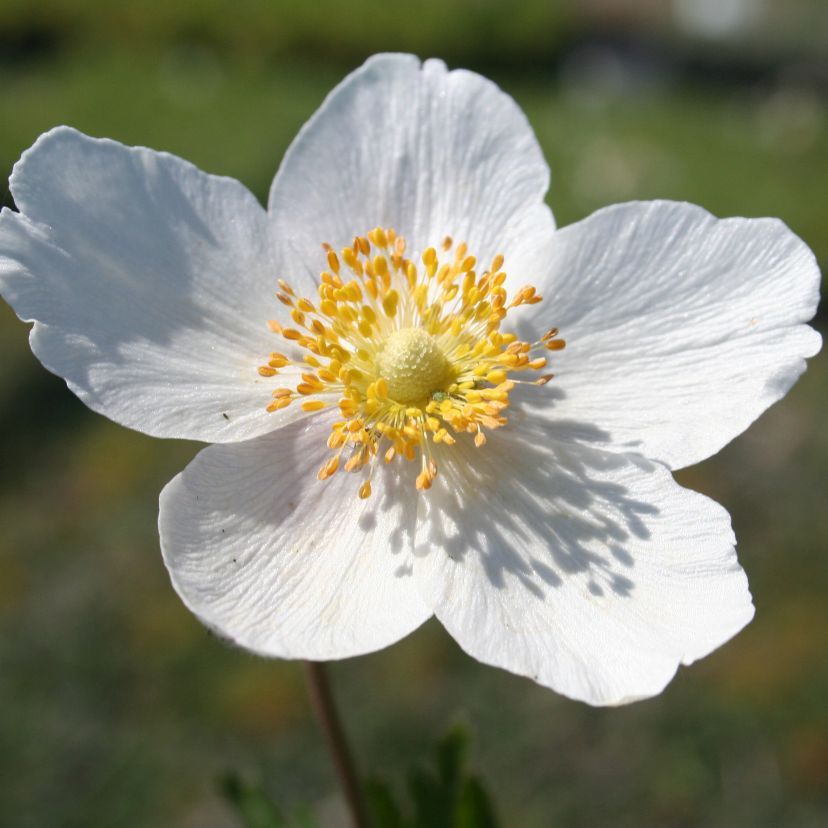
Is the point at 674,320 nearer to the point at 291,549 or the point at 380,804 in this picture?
the point at 291,549

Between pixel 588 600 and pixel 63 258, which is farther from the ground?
pixel 63 258

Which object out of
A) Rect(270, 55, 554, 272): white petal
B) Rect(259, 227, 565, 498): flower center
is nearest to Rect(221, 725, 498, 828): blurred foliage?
Rect(259, 227, 565, 498): flower center

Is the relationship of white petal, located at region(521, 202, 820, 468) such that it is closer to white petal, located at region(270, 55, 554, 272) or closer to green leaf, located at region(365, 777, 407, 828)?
white petal, located at region(270, 55, 554, 272)

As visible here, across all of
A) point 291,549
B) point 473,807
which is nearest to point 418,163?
point 291,549

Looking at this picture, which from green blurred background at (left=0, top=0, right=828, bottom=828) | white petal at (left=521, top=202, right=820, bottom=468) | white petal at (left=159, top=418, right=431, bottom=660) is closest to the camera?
white petal at (left=159, top=418, right=431, bottom=660)

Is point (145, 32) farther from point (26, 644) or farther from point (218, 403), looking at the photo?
point (218, 403)

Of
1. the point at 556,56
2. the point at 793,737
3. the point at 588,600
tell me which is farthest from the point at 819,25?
the point at 588,600

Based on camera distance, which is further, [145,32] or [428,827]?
[145,32]
